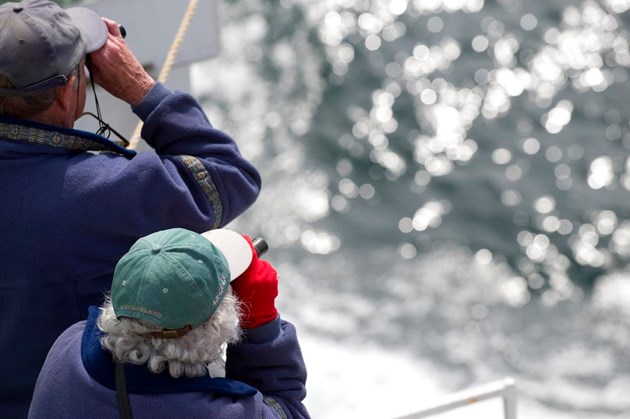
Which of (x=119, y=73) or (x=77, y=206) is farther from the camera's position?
(x=119, y=73)

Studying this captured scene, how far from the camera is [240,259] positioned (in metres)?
1.38

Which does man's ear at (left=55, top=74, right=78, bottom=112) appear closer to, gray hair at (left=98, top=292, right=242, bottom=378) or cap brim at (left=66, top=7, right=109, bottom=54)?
cap brim at (left=66, top=7, right=109, bottom=54)

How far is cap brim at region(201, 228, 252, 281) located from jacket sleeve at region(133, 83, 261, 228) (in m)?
0.16

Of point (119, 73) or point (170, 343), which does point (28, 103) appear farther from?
point (170, 343)

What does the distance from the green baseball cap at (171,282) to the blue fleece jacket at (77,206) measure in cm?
20

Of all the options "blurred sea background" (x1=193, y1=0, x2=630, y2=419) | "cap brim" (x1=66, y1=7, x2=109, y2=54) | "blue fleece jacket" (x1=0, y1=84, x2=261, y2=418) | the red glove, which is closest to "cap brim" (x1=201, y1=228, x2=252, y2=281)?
the red glove

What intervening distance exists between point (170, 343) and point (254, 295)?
0.15m

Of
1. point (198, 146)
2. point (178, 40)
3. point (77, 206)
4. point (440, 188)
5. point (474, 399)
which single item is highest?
point (440, 188)

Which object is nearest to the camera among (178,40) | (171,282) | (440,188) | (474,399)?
(171,282)

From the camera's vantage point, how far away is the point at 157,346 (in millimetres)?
1267

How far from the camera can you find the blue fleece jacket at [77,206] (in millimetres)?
1459

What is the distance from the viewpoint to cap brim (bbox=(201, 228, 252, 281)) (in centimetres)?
137

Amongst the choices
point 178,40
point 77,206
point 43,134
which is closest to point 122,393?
point 77,206

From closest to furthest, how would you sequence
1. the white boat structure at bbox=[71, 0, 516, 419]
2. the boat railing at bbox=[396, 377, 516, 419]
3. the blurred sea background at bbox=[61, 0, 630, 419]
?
1. the boat railing at bbox=[396, 377, 516, 419]
2. the white boat structure at bbox=[71, 0, 516, 419]
3. the blurred sea background at bbox=[61, 0, 630, 419]
